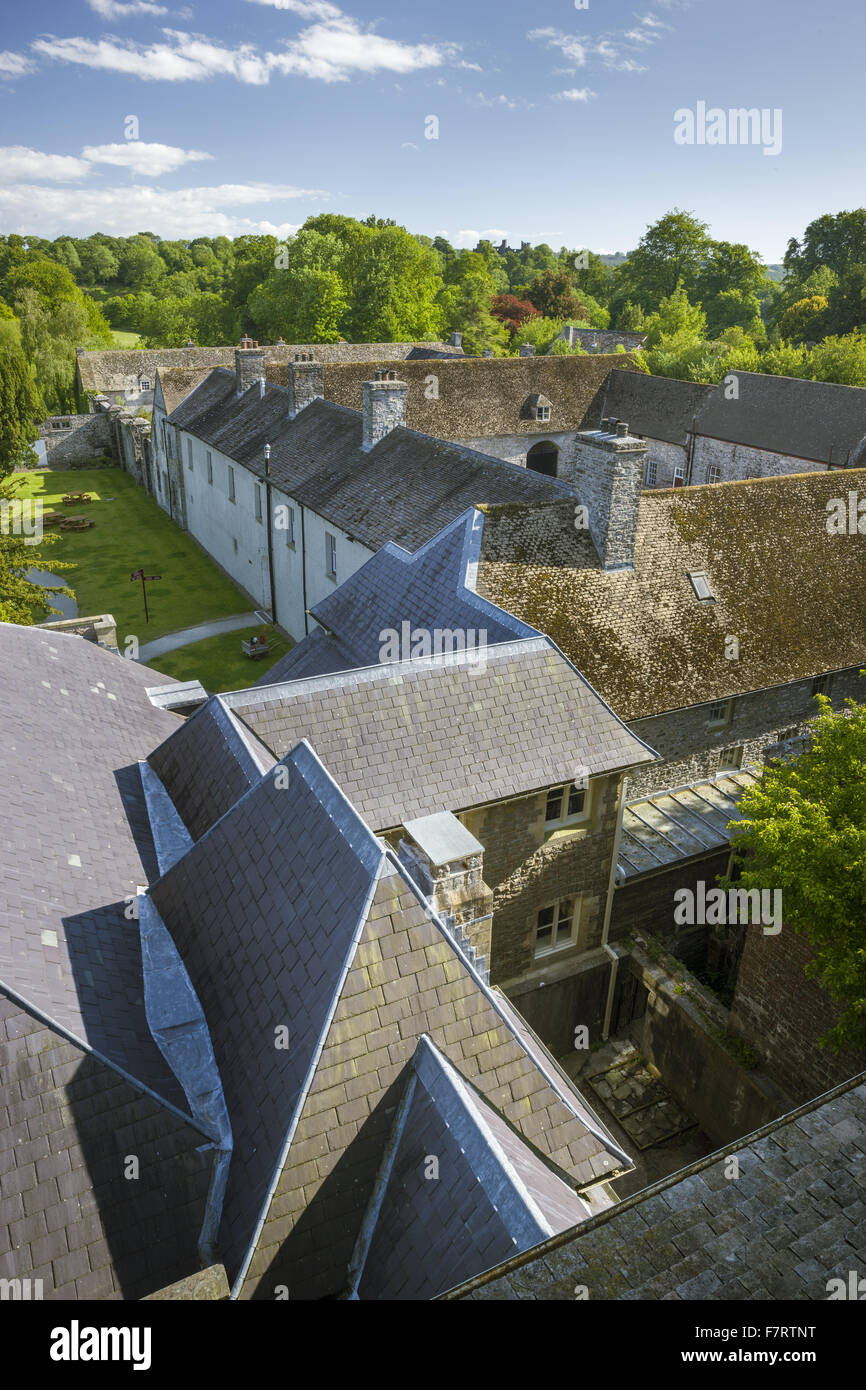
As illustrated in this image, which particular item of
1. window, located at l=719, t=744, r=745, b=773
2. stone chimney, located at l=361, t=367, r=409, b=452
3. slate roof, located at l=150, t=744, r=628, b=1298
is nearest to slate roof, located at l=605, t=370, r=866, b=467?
stone chimney, located at l=361, t=367, r=409, b=452

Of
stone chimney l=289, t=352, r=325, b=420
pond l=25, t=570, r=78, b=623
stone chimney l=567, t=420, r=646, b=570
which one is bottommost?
pond l=25, t=570, r=78, b=623

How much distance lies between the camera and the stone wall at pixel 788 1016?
1512 centimetres

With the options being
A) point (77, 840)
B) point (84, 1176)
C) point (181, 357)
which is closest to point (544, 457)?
point (181, 357)

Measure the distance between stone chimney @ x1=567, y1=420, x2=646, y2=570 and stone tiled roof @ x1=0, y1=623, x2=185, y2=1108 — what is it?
11294mm

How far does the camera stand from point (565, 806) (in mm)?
16500

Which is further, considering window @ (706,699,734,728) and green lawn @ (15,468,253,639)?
green lawn @ (15,468,253,639)

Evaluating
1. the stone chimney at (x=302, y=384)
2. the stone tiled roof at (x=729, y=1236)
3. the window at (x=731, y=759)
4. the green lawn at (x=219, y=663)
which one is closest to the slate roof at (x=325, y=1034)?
the stone tiled roof at (x=729, y=1236)

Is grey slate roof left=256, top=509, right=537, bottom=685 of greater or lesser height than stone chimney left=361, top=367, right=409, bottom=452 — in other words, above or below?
below

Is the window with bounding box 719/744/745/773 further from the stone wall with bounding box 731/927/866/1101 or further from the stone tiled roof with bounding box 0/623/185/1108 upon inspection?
the stone tiled roof with bounding box 0/623/185/1108

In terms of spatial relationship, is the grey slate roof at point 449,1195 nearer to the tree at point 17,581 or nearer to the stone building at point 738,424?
the tree at point 17,581

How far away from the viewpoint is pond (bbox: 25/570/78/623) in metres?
37.4

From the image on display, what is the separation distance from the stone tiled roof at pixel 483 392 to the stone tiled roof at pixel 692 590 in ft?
71.4

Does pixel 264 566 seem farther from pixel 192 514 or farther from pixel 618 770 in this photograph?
pixel 618 770

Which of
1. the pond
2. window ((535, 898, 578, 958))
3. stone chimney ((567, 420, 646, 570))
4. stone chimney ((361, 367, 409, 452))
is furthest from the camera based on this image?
the pond
